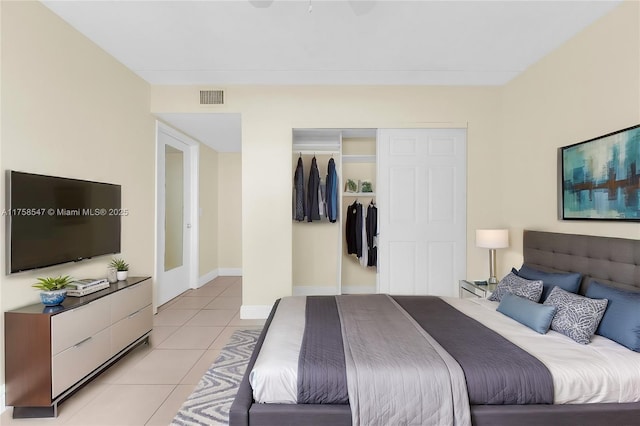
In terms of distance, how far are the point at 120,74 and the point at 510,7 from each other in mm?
3391

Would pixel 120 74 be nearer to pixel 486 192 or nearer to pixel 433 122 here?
pixel 433 122

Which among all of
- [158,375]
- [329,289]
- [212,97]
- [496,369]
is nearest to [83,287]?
[158,375]

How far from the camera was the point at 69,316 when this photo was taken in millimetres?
2066

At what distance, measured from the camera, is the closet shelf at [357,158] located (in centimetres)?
441

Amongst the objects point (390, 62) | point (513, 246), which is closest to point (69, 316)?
point (390, 62)

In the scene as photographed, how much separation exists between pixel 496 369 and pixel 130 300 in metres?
2.64

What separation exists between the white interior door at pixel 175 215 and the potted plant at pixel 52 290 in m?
1.89

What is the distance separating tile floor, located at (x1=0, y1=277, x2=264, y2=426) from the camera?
2.00 m

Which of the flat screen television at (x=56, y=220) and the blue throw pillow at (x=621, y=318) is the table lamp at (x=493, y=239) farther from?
the flat screen television at (x=56, y=220)

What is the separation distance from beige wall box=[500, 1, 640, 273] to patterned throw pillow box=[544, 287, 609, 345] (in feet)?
2.04

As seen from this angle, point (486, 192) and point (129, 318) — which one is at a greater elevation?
point (486, 192)

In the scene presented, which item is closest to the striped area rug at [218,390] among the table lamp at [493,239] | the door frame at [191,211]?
the door frame at [191,211]

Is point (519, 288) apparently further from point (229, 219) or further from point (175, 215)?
point (229, 219)

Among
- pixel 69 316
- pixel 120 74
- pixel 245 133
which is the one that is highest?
pixel 120 74
